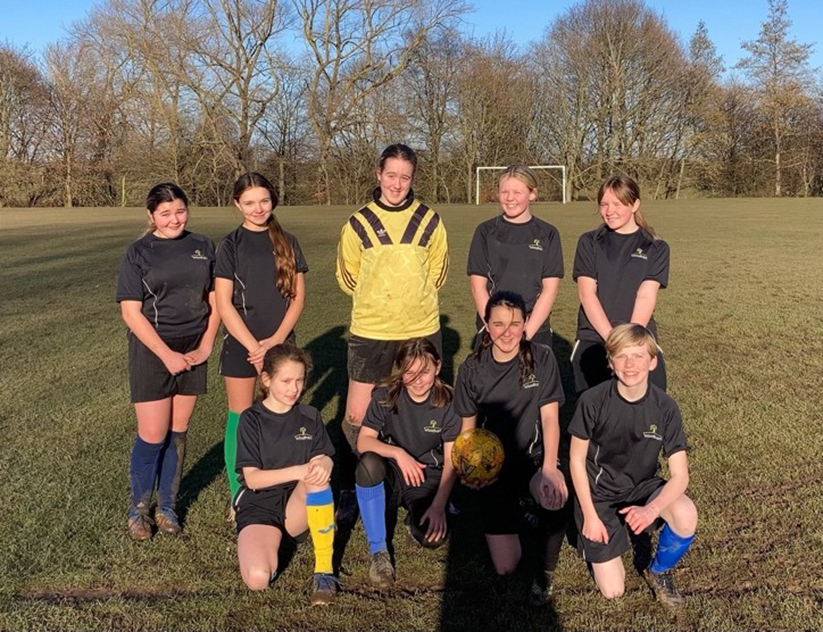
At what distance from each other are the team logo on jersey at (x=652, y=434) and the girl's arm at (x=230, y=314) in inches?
81.0

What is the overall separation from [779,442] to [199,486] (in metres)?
4.14

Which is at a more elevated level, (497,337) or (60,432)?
(497,337)

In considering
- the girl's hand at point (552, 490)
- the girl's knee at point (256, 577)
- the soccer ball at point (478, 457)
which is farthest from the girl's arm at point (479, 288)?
the girl's knee at point (256, 577)

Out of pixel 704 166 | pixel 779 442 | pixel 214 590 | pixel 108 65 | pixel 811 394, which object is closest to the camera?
pixel 214 590

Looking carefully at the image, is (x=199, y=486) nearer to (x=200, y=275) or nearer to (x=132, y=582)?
(x=132, y=582)

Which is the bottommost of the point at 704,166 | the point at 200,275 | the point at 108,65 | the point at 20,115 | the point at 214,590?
the point at 214,590

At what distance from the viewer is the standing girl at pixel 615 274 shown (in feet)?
12.5

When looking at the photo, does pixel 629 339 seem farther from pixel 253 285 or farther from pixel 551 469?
pixel 253 285

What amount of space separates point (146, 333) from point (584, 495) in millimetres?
2345

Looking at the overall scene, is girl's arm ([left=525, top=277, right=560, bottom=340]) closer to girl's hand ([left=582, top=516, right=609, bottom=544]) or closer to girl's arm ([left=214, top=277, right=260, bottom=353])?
girl's hand ([left=582, top=516, right=609, bottom=544])

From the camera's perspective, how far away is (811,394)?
5.89 meters

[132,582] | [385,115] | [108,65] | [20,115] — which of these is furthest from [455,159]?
[132,582]

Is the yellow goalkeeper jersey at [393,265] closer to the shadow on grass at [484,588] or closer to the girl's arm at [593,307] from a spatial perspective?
the girl's arm at [593,307]

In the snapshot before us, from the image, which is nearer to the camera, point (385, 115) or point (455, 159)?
point (385, 115)
